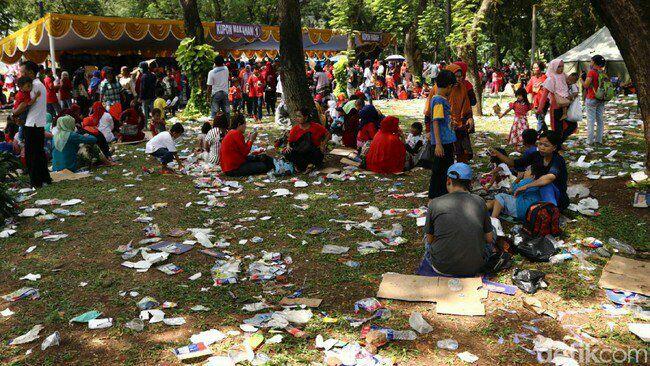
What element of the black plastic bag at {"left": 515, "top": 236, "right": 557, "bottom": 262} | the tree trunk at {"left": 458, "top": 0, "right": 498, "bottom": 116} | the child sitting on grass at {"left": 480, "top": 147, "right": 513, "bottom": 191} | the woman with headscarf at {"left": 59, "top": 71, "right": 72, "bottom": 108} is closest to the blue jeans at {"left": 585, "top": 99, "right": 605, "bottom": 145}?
the child sitting on grass at {"left": 480, "top": 147, "right": 513, "bottom": 191}

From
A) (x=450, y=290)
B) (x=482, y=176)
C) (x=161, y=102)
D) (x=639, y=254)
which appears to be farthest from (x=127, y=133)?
(x=639, y=254)

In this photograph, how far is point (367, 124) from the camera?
9406mm

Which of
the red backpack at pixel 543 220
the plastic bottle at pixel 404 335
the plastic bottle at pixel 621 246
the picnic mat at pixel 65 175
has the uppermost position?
the picnic mat at pixel 65 175

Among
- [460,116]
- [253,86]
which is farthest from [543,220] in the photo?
[253,86]

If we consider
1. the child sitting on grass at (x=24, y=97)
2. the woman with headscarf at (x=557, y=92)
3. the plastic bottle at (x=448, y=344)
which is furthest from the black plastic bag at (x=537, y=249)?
the child sitting on grass at (x=24, y=97)

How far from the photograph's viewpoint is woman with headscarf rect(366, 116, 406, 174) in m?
8.16

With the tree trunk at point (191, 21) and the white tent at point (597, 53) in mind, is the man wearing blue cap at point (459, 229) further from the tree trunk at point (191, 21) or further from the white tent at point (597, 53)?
the white tent at point (597, 53)

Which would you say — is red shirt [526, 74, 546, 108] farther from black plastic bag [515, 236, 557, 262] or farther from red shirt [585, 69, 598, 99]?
black plastic bag [515, 236, 557, 262]

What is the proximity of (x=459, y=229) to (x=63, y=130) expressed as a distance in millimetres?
7369

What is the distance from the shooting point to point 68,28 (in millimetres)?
16016

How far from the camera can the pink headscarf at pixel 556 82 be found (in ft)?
26.9

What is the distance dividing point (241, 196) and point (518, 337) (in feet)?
15.4

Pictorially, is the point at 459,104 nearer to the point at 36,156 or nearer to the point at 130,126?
the point at 36,156

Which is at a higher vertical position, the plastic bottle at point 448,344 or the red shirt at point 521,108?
the red shirt at point 521,108
